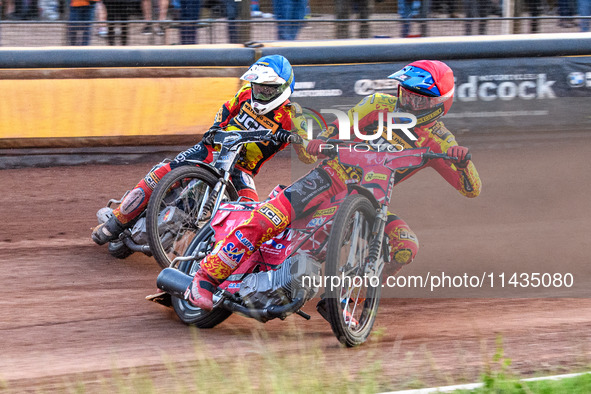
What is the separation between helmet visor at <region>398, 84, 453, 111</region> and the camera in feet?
17.4

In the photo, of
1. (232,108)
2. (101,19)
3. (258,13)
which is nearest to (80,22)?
(101,19)

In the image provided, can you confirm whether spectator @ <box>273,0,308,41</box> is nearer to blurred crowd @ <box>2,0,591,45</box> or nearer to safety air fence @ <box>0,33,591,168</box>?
blurred crowd @ <box>2,0,591,45</box>

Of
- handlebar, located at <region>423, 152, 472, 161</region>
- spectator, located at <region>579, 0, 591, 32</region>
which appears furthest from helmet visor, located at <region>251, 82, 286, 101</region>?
spectator, located at <region>579, 0, 591, 32</region>

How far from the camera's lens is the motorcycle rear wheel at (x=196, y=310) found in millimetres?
5082

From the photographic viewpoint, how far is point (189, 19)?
9383 mm

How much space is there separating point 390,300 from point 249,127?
5.96 ft

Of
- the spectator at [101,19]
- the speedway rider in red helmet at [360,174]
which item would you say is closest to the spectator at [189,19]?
the spectator at [101,19]

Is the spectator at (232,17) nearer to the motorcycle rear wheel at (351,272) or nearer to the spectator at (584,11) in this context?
the spectator at (584,11)

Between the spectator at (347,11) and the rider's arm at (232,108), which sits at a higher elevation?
the spectator at (347,11)

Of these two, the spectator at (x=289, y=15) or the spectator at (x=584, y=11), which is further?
the spectator at (x=584, y=11)

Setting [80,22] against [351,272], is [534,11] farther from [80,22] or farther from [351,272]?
[351,272]

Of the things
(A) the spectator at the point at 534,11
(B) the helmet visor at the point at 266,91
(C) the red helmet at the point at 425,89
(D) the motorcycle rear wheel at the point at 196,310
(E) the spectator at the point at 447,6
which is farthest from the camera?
(A) the spectator at the point at 534,11

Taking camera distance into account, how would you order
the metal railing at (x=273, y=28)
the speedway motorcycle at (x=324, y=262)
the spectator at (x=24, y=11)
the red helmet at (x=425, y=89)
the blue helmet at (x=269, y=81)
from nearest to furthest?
the speedway motorcycle at (x=324, y=262) → the red helmet at (x=425, y=89) → the blue helmet at (x=269, y=81) → the spectator at (x=24, y=11) → the metal railing at (x=273, y=28)

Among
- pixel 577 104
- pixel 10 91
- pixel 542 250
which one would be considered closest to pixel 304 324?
pixel 542 250
